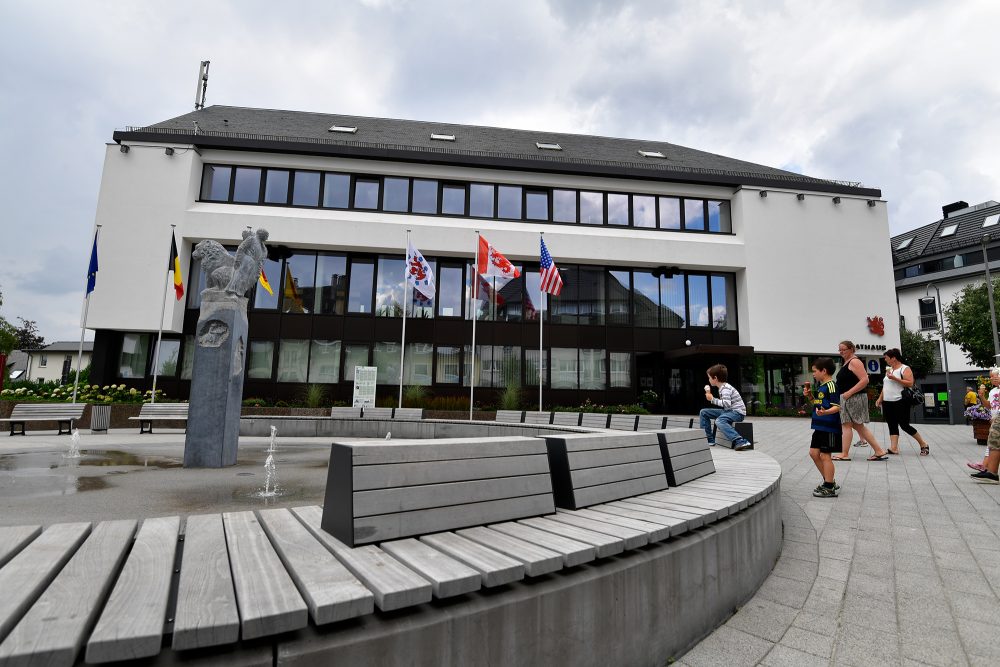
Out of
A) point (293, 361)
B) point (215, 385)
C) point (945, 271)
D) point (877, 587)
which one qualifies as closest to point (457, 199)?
point (293, 361)

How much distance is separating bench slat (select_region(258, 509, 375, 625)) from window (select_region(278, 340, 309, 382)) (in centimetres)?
2159

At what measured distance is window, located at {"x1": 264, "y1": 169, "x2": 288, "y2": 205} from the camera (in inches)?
931

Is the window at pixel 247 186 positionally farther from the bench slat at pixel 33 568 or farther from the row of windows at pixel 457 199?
the bench slat at pixel 33 568

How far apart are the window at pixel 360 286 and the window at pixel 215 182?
255 inches

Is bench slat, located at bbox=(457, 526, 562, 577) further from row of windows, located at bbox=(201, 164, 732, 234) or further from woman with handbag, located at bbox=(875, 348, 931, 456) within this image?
row of windows, located at bbox=(201, 164, 732, 234)

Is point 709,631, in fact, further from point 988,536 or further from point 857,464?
point 857,464

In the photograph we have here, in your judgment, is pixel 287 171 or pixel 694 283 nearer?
pixel 287 171

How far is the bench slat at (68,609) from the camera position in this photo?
1.35 m

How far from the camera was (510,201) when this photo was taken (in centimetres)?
2514

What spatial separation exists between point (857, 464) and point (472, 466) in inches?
361

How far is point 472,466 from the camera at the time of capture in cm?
285

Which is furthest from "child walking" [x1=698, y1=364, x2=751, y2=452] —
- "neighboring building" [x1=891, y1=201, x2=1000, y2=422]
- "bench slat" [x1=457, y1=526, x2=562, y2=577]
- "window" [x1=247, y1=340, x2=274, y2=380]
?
"neighboring building" [x1=891, y1=201, x2=1000, y2=422]

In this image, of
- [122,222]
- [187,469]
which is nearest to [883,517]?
[187,469]

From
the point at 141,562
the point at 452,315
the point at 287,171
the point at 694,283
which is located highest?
the point at 287,171
